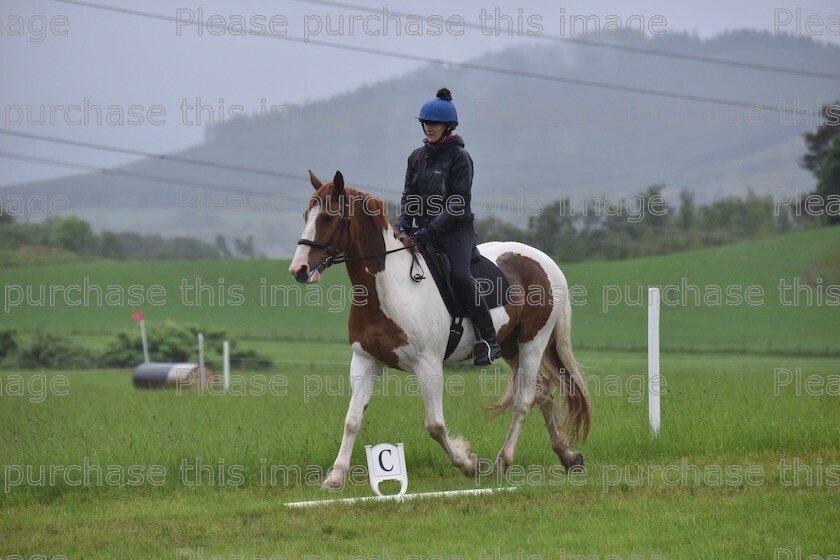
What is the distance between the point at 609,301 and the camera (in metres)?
49.2

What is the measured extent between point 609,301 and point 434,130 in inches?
1637

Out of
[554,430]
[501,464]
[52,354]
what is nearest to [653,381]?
[554,430]

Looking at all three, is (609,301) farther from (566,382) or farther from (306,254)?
(306,254)

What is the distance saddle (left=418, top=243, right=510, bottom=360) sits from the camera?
8.58 m

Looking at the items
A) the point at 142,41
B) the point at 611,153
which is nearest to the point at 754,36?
the point at 611,153

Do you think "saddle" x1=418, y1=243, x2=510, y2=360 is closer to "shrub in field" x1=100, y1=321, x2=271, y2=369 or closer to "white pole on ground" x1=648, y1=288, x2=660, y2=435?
"white pole on ground" x1=648, y1=288, x2=660, y2=435

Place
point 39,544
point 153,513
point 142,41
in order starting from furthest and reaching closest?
point 142,41 < point 153,513 < point 39,544

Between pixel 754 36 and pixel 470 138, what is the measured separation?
67360 mm

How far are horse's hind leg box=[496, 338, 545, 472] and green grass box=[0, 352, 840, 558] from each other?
332 mm

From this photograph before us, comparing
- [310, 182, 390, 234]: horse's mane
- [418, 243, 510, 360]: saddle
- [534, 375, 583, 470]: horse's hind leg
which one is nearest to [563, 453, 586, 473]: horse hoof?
[534, 375, 583, 470]: horse's hind leg

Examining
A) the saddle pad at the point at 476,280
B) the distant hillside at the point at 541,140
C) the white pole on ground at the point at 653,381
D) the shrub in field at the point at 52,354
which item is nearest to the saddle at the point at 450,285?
the saddle pad at the point at 476,280

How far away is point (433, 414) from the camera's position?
845 cm

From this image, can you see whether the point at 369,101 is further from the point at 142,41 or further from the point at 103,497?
the point at 103,497

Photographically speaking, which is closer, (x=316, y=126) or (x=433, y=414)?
(x=433, y=414)
